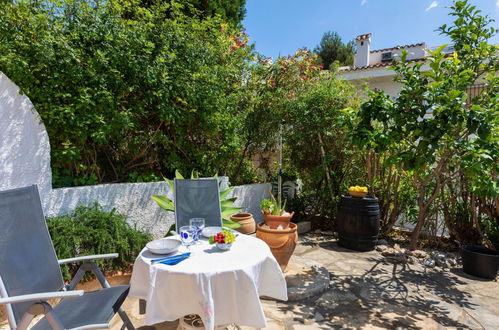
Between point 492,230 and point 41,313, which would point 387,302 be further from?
point 41,313

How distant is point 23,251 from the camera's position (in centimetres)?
170

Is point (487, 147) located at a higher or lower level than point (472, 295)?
higher

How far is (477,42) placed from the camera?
3580mm

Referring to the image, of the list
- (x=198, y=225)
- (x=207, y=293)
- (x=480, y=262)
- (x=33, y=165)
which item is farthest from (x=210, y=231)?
(x=480, y=262)

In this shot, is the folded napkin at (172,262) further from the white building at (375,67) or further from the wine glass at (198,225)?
the white building at (375,67)

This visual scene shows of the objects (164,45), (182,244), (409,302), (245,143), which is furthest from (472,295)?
(164,45)

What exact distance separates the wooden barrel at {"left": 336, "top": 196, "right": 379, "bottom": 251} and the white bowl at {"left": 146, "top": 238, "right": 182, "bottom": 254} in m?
3.34

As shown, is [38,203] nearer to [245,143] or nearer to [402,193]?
[245,143]

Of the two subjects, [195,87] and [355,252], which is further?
[355,252]

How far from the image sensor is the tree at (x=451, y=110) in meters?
2.87

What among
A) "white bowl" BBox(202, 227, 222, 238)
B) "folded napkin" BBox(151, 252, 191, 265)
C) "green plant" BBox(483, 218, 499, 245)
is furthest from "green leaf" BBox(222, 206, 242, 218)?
"green plant" BBox(483, 218, 499, 245)

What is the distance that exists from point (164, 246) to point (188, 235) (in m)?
0.19

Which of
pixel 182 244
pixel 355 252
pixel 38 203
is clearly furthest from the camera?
pixel 355 252

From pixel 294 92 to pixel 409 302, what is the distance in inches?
164
